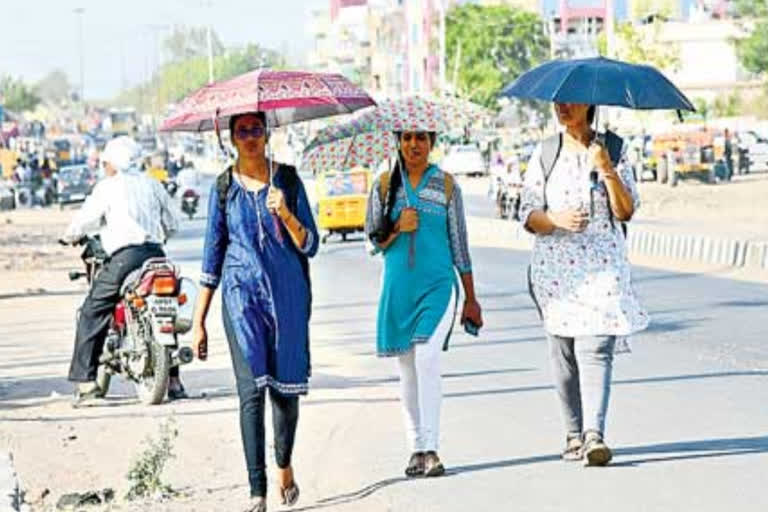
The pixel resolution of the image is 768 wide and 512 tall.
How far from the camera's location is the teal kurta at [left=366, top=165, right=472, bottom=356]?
30.4 feet

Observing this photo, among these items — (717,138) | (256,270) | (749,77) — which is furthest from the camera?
(749,77)

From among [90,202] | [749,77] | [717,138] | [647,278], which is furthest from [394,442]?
[749,77]

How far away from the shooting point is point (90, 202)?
12688mm

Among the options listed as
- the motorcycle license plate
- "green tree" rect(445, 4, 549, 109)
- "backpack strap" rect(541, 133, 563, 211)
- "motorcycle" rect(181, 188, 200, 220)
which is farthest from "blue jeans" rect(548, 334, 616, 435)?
"green tree" rect(445, 4, 549, 109)

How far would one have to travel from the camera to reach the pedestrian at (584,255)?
917 centimetres

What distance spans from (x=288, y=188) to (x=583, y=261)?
1.52 m

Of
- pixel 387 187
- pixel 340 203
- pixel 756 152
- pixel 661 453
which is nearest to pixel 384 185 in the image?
pixel 387 187

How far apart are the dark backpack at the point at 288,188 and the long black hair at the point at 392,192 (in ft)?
2.28

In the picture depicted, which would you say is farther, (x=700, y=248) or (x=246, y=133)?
(x=700, y=248)

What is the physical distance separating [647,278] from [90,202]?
12.6 meters

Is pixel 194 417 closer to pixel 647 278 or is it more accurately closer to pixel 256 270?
pixel 256 270

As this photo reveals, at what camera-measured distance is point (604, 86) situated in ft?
29.6

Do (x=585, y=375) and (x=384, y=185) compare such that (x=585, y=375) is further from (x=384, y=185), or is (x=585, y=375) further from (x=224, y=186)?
(x=224, y=186)

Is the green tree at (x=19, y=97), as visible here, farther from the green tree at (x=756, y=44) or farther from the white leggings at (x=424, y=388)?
the white leggings at (x=424, y=388)
